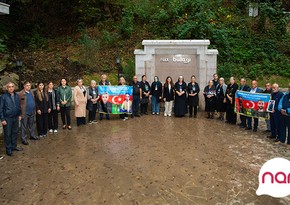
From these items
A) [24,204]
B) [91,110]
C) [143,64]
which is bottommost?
[24,204]

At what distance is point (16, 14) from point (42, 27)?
6.51 ft

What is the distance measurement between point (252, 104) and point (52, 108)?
20.1ft

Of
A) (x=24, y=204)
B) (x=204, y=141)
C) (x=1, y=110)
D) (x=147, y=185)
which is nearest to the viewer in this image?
(x=24, y=204)

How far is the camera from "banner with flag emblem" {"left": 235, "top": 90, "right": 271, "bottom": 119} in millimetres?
8922

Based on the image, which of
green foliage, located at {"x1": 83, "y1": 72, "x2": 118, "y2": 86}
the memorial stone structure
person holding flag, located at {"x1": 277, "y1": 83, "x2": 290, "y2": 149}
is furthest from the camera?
green foliage, located at {"x1": 83, "y1": 72, "x2": 118, "y2": 86}

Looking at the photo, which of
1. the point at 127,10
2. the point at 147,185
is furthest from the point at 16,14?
the point at 147,185

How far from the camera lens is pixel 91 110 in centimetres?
1015

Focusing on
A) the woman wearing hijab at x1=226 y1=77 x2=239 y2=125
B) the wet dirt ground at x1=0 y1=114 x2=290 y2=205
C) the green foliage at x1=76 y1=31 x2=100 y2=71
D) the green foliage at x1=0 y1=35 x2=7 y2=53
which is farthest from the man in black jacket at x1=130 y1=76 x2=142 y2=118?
the green foliage at x1=0 y1=35 x2=7 y2=53

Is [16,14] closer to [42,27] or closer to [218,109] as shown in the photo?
[42,27]

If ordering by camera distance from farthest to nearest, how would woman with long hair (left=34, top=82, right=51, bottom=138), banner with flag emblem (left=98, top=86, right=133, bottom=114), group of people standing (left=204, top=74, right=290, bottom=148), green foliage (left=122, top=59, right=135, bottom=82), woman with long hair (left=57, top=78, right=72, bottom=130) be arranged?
1. green foliage (left=122, top=59, right=135, bottom=82)
2. banner with flag emblem (left=98, top=86, right=133, bottom=114)
3. woman with long hair (left=57, top=78, right=72, bottom=130)
4. woman with long hair (left=34, top=82, right=51, bottom=138)
5. group of people standing (left=204, top=74, right=290, bottom=148)

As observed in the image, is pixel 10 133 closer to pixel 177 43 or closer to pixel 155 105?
pixel 155 105

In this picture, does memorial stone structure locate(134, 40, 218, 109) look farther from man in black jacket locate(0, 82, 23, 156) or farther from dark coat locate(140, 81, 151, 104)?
man in black jacket locate(0, 82, 23, 156)

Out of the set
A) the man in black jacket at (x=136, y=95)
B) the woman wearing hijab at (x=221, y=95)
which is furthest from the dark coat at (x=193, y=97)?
the man in black jacket at (x=136, y=95)

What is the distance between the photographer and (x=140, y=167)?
20.7ft
